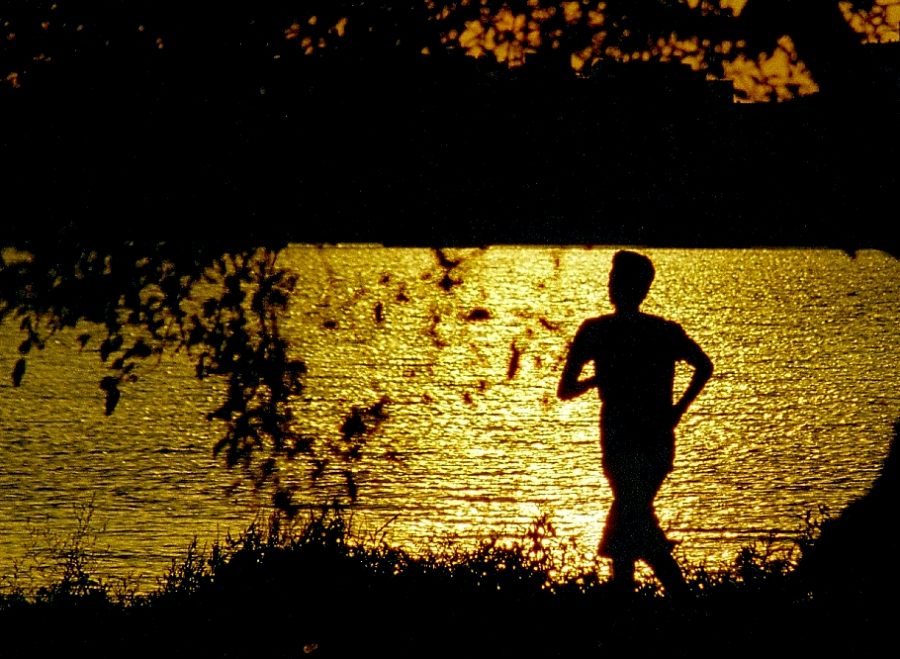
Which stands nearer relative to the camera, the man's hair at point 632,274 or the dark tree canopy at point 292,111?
the dark tree canopy at point 292,111

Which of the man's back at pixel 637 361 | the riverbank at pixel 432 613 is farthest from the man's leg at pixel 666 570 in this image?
the man's back at pixel 637 361

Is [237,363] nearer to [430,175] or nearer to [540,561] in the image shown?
[430,175]

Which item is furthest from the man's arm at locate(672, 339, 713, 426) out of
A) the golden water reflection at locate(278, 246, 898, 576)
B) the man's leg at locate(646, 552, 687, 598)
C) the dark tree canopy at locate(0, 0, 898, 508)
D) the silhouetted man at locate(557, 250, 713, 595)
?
the dark tree canopy at locate(0, 0, 898, 508)

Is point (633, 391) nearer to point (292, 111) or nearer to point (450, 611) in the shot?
point (450, 611)

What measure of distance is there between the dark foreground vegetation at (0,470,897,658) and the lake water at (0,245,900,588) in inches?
44.8

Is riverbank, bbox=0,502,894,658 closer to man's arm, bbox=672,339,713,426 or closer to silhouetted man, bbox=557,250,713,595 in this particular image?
silhouetted man, bbox=557,250,713,595

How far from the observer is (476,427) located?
1026 cm

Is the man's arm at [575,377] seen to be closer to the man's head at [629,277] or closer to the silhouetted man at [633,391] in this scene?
the silhouetted man at [633,391]

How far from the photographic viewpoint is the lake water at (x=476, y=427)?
7.46m

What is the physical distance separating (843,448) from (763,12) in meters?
4.81

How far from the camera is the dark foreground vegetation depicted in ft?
15.0

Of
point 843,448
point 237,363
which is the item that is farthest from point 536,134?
point 843,448

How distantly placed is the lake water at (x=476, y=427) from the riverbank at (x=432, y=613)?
117cm

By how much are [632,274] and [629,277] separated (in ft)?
0.07
